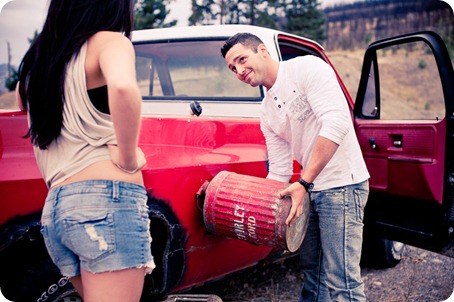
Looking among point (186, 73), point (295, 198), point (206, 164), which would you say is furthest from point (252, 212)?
point (186, 73)

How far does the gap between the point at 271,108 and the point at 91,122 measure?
1294 millimetres

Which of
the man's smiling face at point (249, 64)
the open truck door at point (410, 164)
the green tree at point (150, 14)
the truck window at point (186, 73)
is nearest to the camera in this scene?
the man's smiling face at point (249, 64)

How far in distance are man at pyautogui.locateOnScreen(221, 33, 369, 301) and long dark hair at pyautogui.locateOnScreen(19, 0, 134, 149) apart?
107cm

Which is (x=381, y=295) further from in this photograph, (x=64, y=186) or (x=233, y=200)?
(x=64, y=186)

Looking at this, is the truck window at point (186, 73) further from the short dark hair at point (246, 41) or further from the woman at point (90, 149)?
the woman at point (90, 149)

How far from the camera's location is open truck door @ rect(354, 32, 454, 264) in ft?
9.20

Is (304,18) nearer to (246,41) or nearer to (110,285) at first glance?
(246,41)

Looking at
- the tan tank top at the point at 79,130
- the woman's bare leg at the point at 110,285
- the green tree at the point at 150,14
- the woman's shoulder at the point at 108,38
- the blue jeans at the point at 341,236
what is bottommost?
the blue jeans at the point at 341,236

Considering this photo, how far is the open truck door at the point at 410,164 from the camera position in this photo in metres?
2.80

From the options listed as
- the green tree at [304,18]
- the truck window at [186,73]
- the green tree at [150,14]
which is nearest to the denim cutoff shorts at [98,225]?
the truck window at [186,73]

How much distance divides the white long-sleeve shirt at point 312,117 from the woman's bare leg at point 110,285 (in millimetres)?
1130

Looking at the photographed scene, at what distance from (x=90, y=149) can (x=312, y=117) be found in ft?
4.18

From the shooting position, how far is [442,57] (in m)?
2.73

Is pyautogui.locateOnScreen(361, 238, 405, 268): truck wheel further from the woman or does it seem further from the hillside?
the hillside
